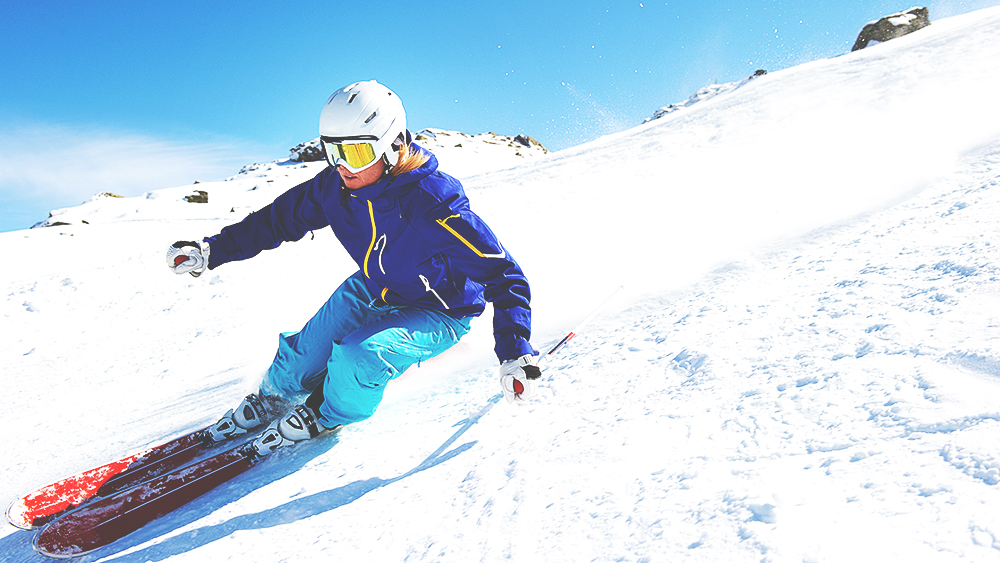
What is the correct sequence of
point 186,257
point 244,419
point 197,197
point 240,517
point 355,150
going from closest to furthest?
point 240,517 < point 355,150 < point 244,419 < point 186,257 < point 197,197

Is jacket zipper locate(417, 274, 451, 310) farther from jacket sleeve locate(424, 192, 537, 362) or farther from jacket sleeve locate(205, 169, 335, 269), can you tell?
jacket sleeve locate(205, 169, 335, 269)

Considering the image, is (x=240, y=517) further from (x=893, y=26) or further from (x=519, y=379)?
(x=893, y=26)

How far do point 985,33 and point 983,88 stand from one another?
11.3ft

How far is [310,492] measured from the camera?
2023 mm

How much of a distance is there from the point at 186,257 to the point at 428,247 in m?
1.53

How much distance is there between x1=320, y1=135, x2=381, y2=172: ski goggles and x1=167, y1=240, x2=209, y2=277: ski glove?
114cm

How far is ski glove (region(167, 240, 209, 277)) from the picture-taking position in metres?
2.90

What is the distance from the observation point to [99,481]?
2445mm

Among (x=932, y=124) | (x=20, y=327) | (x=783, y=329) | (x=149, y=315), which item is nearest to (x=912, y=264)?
(x=783, y=329)

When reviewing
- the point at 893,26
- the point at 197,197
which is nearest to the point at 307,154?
the point at 197,197

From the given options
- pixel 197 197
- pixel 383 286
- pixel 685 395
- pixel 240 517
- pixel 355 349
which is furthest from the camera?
pixel 197 197

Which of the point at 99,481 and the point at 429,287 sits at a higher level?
the point at 429,287

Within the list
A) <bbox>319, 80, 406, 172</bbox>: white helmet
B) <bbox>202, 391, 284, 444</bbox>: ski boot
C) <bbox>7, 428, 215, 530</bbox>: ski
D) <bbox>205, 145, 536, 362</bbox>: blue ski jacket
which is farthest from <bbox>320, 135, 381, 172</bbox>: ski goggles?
<bbox>7, 428, 215, 530</bbox>: ski

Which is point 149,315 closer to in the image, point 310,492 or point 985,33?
point 310,492
